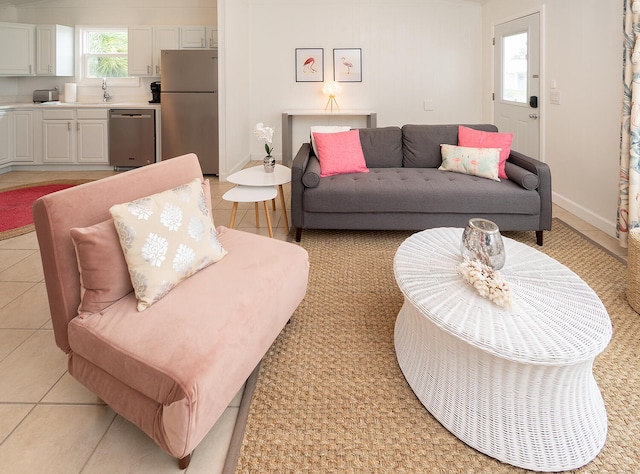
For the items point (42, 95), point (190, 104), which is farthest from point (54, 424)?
point (42, 95)

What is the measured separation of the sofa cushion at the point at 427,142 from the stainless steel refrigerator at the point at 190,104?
2978mm

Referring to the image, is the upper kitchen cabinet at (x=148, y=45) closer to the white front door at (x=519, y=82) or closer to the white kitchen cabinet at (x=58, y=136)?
the white kitchen cabinet at (x=58, y=136)

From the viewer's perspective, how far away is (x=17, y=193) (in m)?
4.87

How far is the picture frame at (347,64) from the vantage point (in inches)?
258

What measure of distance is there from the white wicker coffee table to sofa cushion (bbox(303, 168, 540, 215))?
5.30 ft

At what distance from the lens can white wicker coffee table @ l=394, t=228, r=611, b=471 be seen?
4.35 feet

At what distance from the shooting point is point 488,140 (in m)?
3.62

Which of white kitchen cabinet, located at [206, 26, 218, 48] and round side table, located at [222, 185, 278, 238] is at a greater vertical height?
white kitchen cabinet, located at [206, 26, 218, 48]

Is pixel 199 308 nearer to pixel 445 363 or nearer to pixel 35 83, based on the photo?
pixel 445 363

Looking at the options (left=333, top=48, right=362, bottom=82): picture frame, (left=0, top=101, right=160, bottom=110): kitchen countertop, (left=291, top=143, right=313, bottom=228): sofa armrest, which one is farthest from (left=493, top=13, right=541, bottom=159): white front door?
(left=0, top=101, right=160, bottom=110): kitchen countertop

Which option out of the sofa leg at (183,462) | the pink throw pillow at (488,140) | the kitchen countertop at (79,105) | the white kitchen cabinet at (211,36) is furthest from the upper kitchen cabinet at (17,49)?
the sofa leg at (183,462)

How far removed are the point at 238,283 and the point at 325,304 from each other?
0.81 metres

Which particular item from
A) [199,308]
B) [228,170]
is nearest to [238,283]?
[199,308]

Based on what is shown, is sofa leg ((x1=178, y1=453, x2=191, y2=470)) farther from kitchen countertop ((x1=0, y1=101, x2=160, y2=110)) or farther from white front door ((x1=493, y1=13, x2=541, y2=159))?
kitchen countertop ((x1=0, y1=101, x2=160, y2=110))
